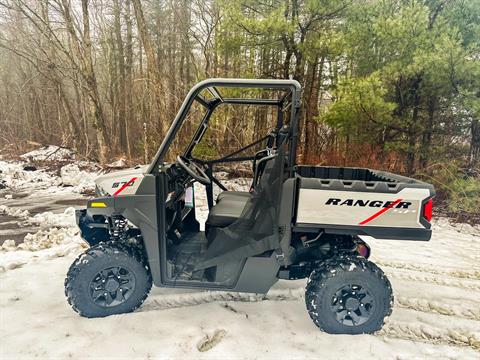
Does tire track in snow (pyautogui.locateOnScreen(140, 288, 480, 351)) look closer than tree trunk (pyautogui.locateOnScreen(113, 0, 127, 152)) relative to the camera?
Yes

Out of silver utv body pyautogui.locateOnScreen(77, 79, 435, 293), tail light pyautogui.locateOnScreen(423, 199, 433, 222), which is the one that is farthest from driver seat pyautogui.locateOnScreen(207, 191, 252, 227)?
tail light pyautogui.locateOnScreen(423, 199, 433, 222)

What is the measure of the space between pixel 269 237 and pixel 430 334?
1.47 meters

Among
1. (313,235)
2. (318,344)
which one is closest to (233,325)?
(318,344)

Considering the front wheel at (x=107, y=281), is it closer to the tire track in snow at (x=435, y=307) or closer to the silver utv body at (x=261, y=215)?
the silver utv body at (x=261, y=215)

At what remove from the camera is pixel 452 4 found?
590 centimetres

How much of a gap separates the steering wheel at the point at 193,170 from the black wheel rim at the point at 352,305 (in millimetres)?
1393

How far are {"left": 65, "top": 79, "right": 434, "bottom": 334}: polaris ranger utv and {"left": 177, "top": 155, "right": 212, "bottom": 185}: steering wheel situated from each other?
220 mm

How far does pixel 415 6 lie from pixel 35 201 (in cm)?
871

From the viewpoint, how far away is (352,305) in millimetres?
2328

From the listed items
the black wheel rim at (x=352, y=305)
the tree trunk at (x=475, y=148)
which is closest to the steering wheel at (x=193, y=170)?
the black wheel rim at (x=352, y=305)

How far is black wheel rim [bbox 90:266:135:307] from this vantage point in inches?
95.2

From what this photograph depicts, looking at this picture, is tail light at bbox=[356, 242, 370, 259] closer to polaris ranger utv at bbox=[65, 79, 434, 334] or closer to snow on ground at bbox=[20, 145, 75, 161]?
polaris ranger utv at bbox=[65, 79, 434, 334]

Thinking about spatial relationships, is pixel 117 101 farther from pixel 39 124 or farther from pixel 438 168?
pixel 438 168

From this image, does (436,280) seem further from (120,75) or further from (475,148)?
(120,75)
